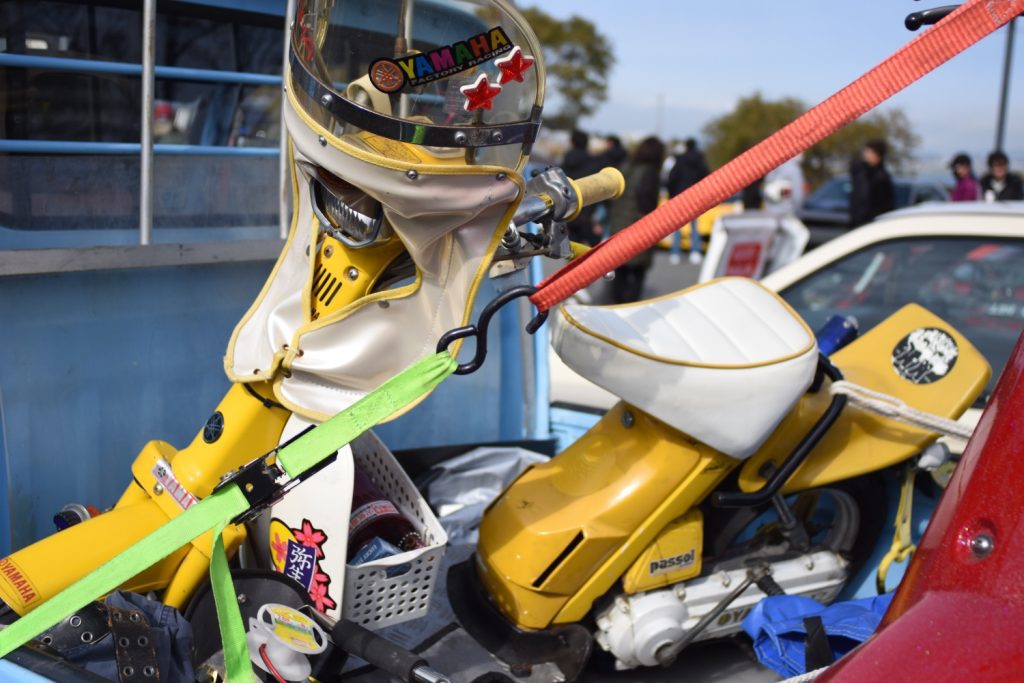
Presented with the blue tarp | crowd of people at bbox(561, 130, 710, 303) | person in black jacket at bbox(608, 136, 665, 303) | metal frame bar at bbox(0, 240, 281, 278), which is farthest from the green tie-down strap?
person in black jacket at bbox(608, 136, 665, 303)

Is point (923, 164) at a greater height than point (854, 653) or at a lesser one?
lesser

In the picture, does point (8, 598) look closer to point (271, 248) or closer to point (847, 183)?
point (271, 248)

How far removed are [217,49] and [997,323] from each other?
2604 millimetres

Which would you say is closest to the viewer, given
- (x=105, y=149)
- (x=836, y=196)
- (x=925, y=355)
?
(x=105, y=149)

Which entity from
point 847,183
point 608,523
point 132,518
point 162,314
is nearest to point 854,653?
point 608,523

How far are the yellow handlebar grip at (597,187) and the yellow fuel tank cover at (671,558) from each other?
77 cm

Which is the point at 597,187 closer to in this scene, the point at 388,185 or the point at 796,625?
the point at 388,185

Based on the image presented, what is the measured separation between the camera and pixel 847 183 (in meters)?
13.2

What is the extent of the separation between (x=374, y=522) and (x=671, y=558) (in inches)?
26.5

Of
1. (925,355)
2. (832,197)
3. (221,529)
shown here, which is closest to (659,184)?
(832,197)

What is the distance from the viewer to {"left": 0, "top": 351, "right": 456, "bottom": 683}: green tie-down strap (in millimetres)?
1658

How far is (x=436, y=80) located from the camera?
1731mm

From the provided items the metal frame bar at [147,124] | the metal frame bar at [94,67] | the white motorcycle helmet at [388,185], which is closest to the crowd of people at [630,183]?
the metal frame bar at [94,67]

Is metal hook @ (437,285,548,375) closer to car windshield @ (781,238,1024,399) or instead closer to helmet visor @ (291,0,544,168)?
helmet visor @ (291,0,544,168)
